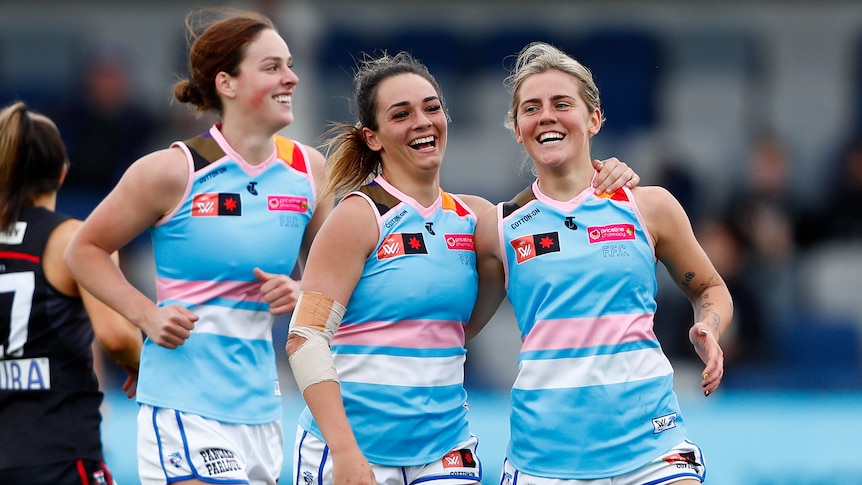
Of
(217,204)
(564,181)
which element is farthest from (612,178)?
(217,204)

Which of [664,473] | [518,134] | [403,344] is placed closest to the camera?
[664,473]

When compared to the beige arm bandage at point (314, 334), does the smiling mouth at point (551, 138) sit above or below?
above

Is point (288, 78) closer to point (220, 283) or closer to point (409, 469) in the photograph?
point (220, 283)

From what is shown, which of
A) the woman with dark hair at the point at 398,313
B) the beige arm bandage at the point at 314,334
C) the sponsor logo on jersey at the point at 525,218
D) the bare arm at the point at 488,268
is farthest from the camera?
the bare arm at the point at 488,268

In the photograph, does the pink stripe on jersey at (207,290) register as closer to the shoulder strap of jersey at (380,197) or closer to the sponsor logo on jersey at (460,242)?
the shoulder strap of jersey at (380,197)

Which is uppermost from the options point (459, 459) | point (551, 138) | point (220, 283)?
point (551, 138)

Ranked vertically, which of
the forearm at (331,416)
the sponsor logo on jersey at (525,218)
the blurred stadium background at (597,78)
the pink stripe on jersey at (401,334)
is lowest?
the forearm at (331,416)

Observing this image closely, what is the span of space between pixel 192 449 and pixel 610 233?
181 centimetres

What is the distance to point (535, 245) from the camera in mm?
4844

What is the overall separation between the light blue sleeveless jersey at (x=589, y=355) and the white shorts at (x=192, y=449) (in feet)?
3.71

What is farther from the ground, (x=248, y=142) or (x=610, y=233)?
(x=248, y=142)

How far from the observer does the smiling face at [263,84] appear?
550 centimetres

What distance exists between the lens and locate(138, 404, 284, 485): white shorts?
16.8 feet

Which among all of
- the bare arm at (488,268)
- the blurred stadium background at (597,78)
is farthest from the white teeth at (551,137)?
the blurred stadium background at (597,78)
